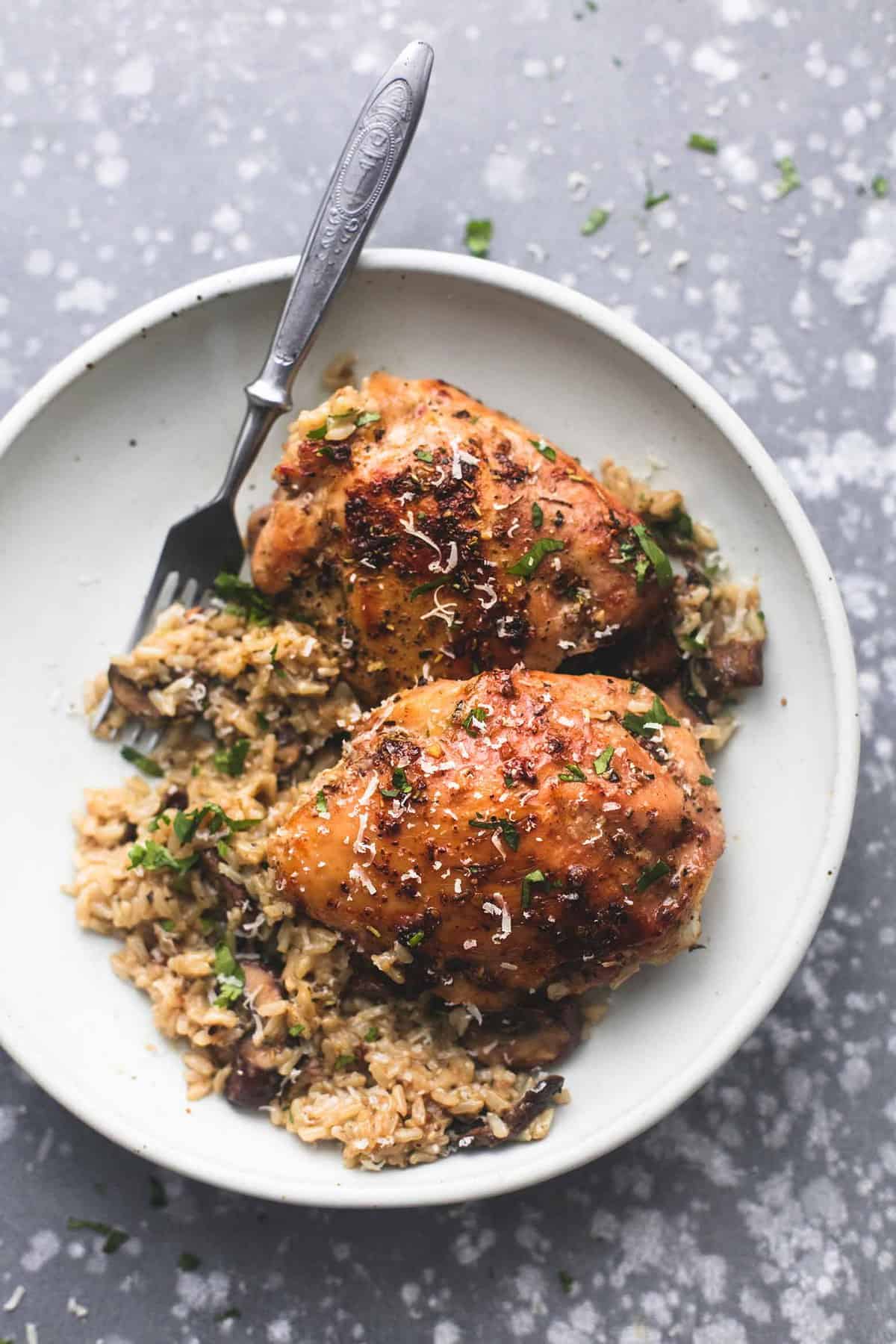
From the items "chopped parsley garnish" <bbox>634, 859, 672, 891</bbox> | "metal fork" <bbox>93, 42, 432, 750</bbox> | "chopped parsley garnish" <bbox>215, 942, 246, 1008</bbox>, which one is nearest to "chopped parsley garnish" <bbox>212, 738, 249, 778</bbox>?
"chopped parsley garnish" <bbox>215, 942, 246, 1008</bbox>

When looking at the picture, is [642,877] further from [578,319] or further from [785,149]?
[785,149]

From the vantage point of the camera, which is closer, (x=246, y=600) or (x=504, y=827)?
(x=504, y=827)

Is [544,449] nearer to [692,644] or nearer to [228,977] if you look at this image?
[692,644]

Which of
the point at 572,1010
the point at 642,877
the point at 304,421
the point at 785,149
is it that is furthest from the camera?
the point at 785,149

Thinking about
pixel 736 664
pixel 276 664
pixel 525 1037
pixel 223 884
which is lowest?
pixel 525 1037

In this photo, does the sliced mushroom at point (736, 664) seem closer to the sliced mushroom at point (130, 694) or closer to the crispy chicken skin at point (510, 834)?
the crispy chicken skin at point (510, 834)

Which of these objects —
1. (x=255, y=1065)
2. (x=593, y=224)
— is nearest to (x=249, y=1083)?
(x=255, y=1065)

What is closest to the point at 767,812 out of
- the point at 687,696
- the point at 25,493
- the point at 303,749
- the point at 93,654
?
the point at 687,696

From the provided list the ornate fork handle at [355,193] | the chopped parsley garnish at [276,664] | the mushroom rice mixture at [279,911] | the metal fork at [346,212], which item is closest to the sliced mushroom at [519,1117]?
the mushroom rice mixture at [279,911]
